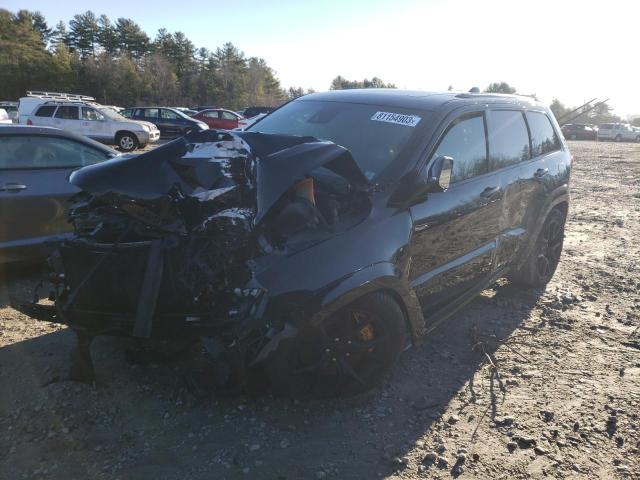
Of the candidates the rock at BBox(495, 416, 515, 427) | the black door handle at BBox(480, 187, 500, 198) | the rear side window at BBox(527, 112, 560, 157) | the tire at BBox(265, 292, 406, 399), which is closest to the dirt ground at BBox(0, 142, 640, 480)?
the rock at BBox(495, 416, 515, 427)

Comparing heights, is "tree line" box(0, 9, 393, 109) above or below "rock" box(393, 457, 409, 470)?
above

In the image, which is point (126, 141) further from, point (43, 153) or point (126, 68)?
point (126, 68)

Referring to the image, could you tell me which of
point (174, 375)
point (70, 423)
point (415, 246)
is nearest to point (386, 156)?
point (415, 246)

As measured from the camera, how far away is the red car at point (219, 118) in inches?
987

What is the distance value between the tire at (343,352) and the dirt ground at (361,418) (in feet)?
0.76

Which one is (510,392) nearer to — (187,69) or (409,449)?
(409,449)

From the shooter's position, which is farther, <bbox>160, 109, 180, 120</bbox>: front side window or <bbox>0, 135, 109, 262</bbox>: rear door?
<bbox>160, 109, 180, 120</bbox>: front side window

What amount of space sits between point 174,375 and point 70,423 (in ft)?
2.11

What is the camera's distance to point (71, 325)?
266 centimetres

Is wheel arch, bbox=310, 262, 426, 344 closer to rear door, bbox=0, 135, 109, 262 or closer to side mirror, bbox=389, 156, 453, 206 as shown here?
side mirror, bbox=389, 156, 453, 206

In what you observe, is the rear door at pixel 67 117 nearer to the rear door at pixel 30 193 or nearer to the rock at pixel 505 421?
the rear door at pixel 30 193

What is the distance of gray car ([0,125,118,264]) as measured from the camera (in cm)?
456

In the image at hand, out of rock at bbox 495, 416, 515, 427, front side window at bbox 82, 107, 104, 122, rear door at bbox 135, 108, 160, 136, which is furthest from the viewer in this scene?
rear door at bbox 135, 108, 160, 136

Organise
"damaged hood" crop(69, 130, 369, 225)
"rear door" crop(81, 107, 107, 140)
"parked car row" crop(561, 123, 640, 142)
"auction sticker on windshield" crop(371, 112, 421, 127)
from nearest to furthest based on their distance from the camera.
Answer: "damaged hood" crop(69, 130, 369, 225) < "auction sticker on windshield" crop(371, 112, 421, 127) < "rear door" crop(81, 107, 107, 140) < "parked car row" crop(561, 123, 640, 142)
